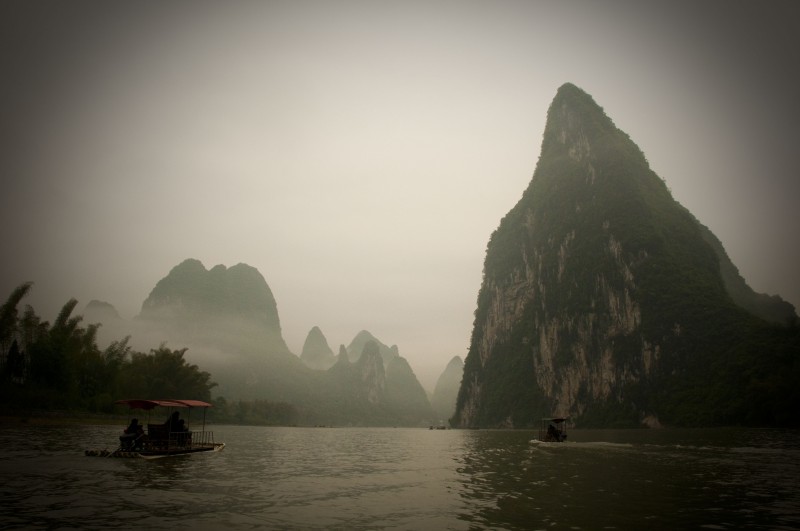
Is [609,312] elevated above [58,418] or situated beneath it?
elevated above

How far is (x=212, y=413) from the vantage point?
10750 cm

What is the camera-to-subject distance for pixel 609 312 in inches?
4966

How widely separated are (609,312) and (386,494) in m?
119

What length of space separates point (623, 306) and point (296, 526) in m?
123

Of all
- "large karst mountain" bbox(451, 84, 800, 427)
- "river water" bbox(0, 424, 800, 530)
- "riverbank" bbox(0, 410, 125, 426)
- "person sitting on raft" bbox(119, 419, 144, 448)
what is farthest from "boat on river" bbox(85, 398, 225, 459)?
"large karst mountain" bbox(451, 84, 800, 427)

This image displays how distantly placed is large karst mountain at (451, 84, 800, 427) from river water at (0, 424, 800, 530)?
240ft

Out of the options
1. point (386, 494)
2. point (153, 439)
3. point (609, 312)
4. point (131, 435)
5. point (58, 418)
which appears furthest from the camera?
point (609, 312)

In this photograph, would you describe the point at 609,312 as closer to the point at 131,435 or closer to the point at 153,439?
the point at 153,439

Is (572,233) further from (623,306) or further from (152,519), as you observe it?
(152,519)

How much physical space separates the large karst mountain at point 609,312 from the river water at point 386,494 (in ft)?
A: 240

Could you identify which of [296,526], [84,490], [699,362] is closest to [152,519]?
[296,526]

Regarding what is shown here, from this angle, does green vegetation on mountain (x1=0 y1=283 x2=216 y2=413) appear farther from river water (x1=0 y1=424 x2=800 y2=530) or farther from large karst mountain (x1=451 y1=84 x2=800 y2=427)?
large karst mountain (x1=451 y1=84 x2=800 y2=427)

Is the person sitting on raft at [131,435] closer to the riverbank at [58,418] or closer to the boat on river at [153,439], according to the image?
the boat on river at [153,439]

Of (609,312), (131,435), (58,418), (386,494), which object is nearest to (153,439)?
(131,435)
